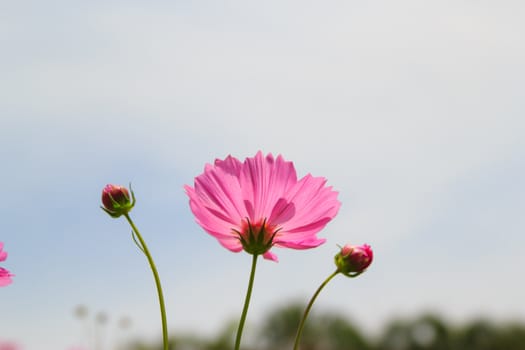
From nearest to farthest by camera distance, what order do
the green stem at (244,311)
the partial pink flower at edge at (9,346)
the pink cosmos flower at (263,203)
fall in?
the green stem at (244,311) < the pink cosmos flower at (263,203) < the partial pink flower at edge at (9,346)

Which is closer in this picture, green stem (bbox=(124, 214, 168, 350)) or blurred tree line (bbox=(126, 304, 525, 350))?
green stem (bbox=(124, 214, 168, 350))

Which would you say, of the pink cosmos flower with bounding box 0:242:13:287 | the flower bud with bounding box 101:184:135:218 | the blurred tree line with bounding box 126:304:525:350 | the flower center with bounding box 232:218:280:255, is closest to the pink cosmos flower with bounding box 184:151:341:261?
the flower center with bounding box 232:218:280:255

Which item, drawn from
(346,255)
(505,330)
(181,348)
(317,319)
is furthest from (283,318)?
(346,255)

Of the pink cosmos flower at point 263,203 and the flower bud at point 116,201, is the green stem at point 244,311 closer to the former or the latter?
the pink cosmos flower at point 263,203

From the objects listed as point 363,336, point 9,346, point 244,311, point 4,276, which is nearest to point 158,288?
point 244,311

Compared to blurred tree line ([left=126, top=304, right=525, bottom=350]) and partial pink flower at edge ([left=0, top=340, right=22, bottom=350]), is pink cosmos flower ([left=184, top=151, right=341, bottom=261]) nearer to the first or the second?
partial pink flower at edge ([left=0, top=340, right=22, bottom=350])

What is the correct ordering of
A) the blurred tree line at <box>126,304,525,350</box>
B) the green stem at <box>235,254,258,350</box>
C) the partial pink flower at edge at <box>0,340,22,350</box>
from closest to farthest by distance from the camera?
1. the green stem at <box>235,254,258,350</box>
2. the partial pink flower at edge at <box>0,340,22,350</box>
3. the blurred tree line at <box>126,304,525,350</box>

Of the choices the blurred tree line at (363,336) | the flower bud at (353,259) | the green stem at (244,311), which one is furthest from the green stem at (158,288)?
the blurred tree line at (363,336)
